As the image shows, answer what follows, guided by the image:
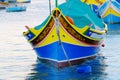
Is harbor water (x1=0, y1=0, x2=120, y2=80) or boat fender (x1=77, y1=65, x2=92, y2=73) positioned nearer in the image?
harbor water (x1=0, y1=0, x2=120, y2=80)

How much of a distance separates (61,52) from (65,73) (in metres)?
1.29

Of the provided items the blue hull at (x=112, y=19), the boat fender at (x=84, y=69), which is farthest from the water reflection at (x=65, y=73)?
the blue hull at (x=112, y=19)

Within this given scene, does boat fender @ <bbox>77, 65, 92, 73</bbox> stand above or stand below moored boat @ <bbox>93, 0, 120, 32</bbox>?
below

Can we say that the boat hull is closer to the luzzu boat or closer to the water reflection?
the luzzu boat

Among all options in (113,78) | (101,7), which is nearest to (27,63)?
(113,78)

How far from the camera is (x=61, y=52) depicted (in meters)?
27.9

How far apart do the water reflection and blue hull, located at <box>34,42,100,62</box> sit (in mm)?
621

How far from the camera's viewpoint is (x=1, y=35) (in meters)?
48.7

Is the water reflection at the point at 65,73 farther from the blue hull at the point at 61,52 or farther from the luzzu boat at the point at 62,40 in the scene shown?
the blue hull at the point at 61,52

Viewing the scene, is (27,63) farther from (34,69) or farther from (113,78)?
(113,78)

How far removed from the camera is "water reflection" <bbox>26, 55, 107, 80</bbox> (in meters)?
26.5

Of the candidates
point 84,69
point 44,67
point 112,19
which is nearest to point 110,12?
point 112,19

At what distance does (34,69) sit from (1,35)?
20.1 metres

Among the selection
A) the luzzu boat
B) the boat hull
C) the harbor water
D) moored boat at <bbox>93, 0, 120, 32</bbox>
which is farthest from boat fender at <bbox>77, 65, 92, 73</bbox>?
moored boat at <bbox>93, 0, 120, 32</bbox>
